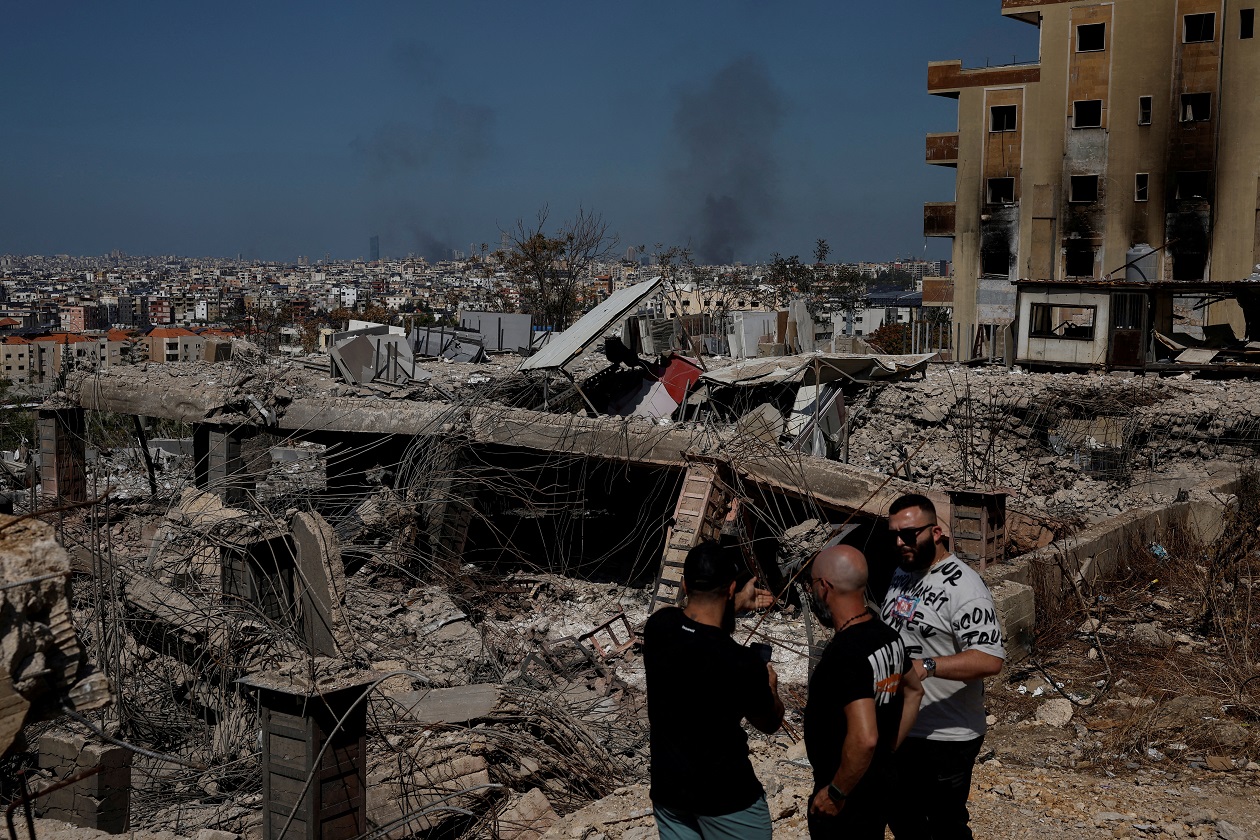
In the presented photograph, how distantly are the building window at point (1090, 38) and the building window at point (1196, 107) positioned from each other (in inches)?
109

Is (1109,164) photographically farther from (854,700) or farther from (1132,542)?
(854,700)

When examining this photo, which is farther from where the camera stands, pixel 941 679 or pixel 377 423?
pixel 377 423

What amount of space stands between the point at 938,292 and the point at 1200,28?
1029 centimetres

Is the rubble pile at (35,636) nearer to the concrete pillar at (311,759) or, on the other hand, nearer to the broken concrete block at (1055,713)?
the concrete pillar at (311,759)

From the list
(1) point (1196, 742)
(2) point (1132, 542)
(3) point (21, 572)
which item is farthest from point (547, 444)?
(3) point (21, 572)

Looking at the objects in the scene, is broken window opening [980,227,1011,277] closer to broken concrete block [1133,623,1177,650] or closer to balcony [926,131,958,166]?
balcony [926,131,958,166]

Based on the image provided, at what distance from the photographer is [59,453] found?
52.3 ft

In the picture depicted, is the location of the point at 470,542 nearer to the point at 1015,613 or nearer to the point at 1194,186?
the point at 1015,613

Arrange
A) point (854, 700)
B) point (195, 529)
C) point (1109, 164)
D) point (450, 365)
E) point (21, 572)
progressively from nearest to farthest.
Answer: point (21, 572) → point (854, 700) → point (195, 529) → point (450, 365) → point (1109, 164)

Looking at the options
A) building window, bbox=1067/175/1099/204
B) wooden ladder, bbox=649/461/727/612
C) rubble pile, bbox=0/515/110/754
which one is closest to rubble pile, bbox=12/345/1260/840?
rubble pile, bbox=0/515/110/754

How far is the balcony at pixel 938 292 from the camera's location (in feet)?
114

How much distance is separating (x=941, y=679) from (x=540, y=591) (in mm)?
8964

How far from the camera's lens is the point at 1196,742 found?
5.39m

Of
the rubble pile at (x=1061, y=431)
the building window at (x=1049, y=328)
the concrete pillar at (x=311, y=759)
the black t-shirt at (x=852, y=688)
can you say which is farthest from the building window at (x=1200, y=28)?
the black t-shirt at (x=852, y=688)
